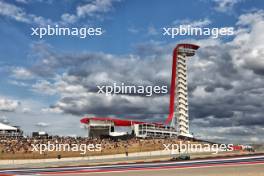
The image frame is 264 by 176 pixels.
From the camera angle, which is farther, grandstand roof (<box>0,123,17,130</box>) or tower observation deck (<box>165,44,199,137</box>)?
tower observation deck (<box>165,44,199,137</box>)

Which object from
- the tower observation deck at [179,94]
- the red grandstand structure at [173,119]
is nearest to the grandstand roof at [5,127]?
the red grandstand structure at [173,119]

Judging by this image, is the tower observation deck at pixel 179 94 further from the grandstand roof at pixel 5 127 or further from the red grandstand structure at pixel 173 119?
the grandstand roof at pixel 5 127

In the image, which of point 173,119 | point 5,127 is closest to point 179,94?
point 173,119

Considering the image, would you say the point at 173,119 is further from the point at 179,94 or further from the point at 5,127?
the point at 5,127

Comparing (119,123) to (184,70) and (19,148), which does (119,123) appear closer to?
(184,70)

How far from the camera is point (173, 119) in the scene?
139m

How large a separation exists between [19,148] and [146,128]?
63.2 metres

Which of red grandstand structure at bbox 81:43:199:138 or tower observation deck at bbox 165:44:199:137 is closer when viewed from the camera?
red grandstand structure at bbox 81:43:199:138

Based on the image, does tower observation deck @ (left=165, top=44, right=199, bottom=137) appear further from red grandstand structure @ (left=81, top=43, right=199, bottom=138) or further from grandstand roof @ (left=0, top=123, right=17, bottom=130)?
grandstand roof @ (left=0, top=123, right=17, bottom=130)

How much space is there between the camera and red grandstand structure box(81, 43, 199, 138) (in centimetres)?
11856

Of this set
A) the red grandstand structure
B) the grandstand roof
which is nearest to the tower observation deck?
the red grandstand structure

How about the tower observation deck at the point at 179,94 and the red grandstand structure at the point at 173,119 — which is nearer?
the red grandstand structure at the point at 173,119

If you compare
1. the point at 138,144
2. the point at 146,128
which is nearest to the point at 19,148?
the point at 138,144

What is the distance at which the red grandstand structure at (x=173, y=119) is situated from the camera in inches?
4668
